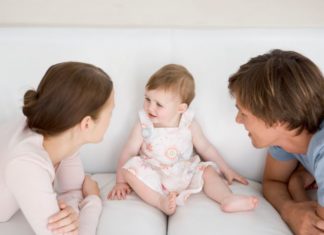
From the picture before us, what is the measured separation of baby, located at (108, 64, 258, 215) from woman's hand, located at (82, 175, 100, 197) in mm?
58

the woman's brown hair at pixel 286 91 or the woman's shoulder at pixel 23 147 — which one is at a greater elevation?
the woman's brown hair at pixel 286 91

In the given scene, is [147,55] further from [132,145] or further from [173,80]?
[132,145]

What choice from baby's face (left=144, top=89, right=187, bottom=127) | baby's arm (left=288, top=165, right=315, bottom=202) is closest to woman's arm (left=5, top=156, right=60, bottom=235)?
baby's face (left=144, top=89, right=187, bottom=127)

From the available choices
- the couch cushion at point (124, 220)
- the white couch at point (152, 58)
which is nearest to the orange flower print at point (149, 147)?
the white couch at point (152, 58)

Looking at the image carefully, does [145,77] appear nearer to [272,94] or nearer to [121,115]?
[121,115]

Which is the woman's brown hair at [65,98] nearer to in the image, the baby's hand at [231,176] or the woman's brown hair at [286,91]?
the woman's brown hair at [286,91]

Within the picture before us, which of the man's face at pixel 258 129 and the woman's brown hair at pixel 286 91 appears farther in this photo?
the man's face at pixel 258 129

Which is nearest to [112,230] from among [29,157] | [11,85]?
[29,157]

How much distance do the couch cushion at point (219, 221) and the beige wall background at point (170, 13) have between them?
0.77 meters

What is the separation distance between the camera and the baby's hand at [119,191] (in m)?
1.47

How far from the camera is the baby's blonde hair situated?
4.99 feet

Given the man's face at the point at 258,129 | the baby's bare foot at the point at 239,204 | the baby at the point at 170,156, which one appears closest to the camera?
the man's face at the point at 258,129

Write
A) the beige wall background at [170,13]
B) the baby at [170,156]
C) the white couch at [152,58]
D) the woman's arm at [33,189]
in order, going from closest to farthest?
the woman's arm at [33,189]
the baby at [170,156]
the white couch at [152,58]
the beige wall background at [170,13]

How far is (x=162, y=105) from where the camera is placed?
156 centimetres
